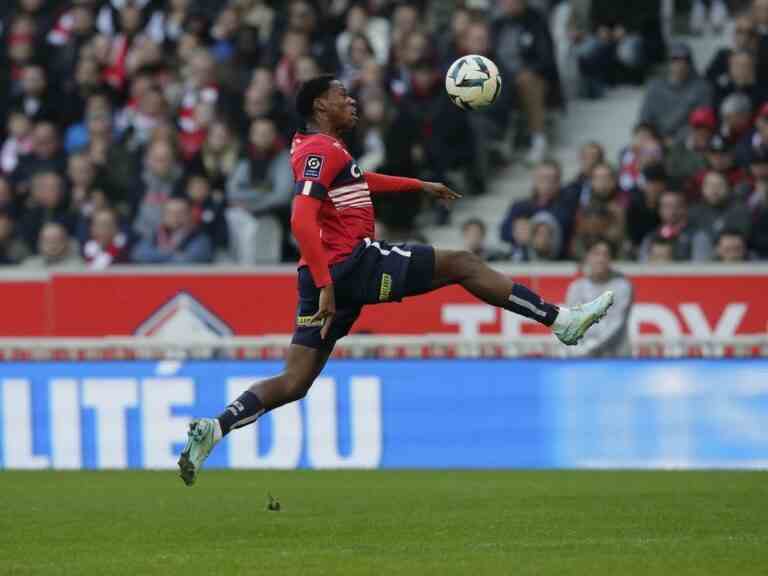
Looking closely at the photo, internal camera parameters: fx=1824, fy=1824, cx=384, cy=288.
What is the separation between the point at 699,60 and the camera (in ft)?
68.1

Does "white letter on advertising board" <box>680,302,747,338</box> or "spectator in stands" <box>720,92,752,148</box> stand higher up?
"spectator in stands" <box>720,92,752,148</box>

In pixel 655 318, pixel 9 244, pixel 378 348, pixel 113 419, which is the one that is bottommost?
pixel 113 419

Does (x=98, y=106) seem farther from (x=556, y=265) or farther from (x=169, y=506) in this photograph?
(x=169, y=506)

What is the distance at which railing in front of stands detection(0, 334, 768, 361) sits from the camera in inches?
610

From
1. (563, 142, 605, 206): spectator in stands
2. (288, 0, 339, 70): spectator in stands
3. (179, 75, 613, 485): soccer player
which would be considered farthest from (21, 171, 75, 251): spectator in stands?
(179, 75, 613, 485): soccer player

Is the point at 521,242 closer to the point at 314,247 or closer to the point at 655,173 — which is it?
the point at 655,173

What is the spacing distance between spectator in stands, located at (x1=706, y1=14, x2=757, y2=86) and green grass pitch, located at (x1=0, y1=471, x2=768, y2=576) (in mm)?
6061

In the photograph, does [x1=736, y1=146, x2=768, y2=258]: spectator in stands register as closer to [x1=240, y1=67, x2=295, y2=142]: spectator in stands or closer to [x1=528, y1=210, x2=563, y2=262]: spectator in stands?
[x1=528, y1=210, x2=563, y2=262]: spectator in stands

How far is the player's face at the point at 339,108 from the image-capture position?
10562 mm

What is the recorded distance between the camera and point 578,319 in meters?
10.2

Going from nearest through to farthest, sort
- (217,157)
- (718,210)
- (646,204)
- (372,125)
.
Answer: (718,210), (646,204), (372,125), (217,157)

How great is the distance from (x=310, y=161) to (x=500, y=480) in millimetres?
3846

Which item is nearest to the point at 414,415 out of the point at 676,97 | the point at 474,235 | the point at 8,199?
the point at 474,235

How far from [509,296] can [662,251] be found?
715 cm
